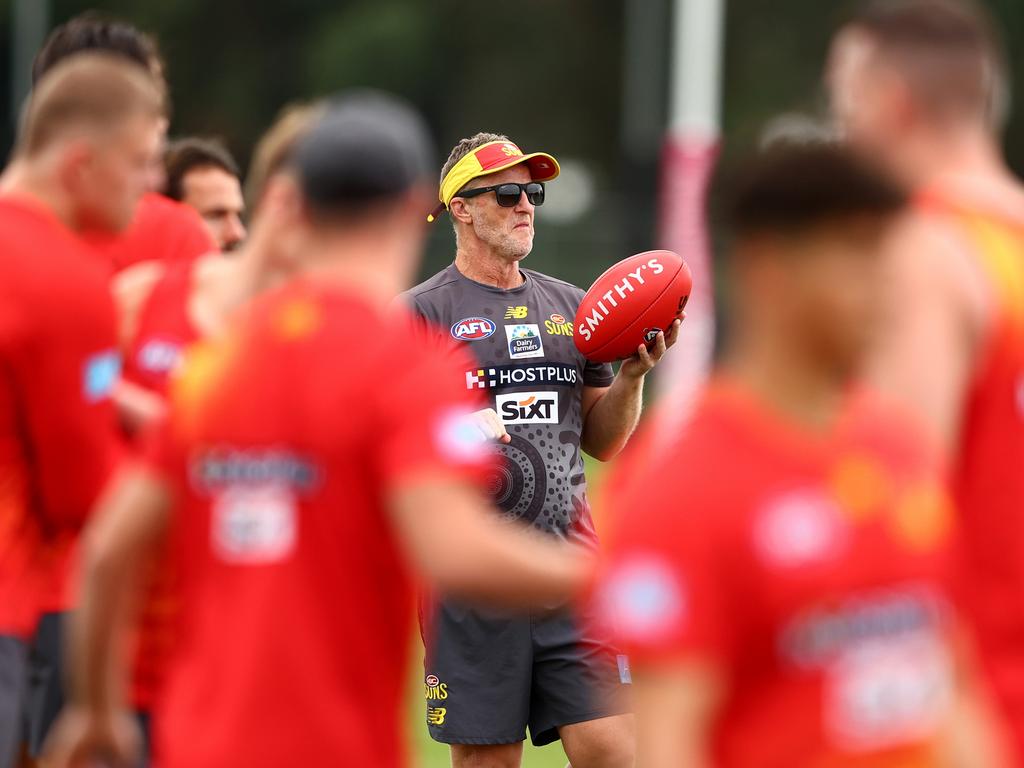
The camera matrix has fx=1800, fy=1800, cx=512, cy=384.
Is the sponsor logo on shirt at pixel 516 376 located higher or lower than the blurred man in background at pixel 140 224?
lower

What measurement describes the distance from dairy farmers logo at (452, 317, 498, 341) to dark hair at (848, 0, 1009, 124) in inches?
124

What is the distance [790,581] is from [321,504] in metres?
0.94

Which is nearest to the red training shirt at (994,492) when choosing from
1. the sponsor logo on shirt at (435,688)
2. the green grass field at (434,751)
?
the sponsor logo on shirt at (435,688)

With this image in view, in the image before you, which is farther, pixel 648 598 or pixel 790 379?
pixel 790 379

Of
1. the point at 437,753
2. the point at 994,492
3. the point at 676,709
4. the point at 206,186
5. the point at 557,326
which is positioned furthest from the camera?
the point at 437,753

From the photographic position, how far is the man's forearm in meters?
6.66

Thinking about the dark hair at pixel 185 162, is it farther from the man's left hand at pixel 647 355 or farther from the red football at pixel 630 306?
the man's left hand at pixel 647 355

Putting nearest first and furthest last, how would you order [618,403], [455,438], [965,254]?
[455,438] → [965,254] → [618,403]

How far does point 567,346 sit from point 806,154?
12.8 feet

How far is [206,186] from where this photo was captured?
7176 mm

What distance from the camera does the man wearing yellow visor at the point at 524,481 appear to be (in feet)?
21.5

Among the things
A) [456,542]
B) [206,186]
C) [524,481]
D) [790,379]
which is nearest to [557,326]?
[524,481]

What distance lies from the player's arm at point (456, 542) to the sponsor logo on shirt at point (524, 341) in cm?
347

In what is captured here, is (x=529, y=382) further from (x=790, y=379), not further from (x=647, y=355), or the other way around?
(x=790, y=379)
